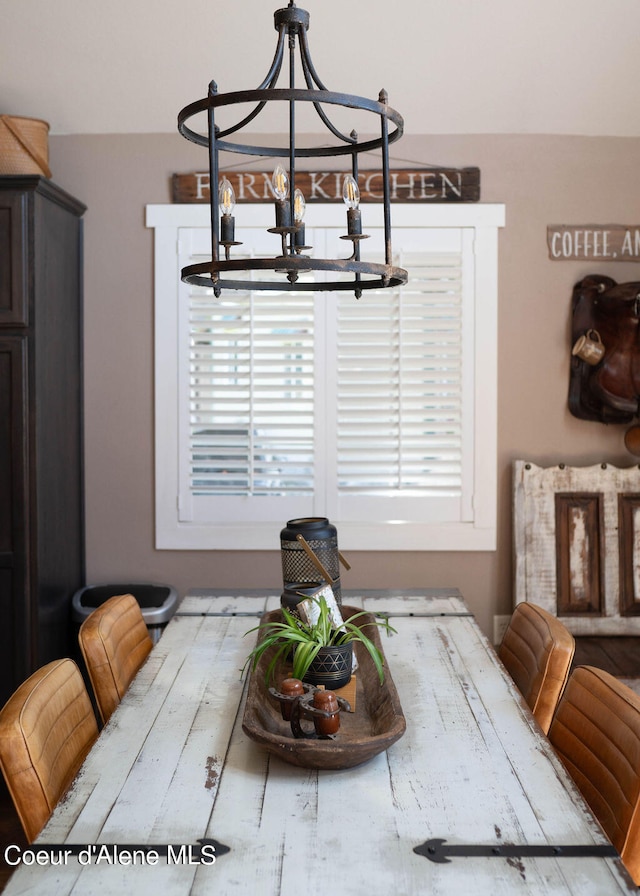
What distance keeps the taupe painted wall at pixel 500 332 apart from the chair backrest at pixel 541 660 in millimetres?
1295

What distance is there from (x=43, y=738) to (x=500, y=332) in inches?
101

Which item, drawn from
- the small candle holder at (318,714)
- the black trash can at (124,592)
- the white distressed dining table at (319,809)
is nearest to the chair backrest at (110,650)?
the white distressed dining table at (319,809)

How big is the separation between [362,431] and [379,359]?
31 centimetres

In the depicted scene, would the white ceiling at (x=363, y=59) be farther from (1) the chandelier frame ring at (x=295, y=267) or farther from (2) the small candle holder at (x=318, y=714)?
(2) the small candle holder at (x=318, y=714)

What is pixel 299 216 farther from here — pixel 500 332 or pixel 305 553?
pixel 500 332

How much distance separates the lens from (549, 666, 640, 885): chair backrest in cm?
150

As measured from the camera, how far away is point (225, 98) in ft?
5.00

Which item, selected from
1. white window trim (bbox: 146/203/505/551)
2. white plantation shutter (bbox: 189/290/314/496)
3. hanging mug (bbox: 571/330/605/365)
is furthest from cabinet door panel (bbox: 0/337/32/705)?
hanging mug (bbox: 571/330/605/365)

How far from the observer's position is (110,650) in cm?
216

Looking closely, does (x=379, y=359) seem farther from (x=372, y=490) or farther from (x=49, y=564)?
(x=49, y=564)

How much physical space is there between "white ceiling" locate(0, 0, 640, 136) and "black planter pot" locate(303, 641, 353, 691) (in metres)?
2.30

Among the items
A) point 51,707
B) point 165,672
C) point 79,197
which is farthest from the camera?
point 79,197

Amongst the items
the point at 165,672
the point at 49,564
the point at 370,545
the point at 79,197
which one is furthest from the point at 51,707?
the point at 79,197

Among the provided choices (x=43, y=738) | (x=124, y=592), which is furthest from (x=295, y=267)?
(x=124, y=592)
